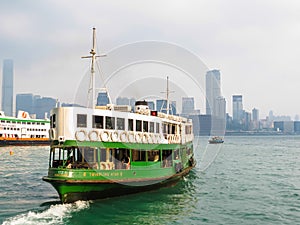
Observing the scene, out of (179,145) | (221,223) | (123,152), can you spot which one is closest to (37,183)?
(123,152)

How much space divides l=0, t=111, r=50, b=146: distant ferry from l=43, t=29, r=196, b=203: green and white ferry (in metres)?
66.8

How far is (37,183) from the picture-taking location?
29672 mm

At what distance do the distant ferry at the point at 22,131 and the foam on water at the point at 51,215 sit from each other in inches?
2722

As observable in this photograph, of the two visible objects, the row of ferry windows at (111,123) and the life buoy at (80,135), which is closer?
the life buoy at (80,135)

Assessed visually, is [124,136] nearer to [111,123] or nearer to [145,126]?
[111,123]

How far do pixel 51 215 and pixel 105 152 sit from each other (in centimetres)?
523

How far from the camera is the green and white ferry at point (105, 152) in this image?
2036 centimetres

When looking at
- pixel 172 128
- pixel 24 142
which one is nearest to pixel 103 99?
pixel 172 128

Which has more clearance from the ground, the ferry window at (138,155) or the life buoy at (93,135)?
the life buoy at (93,135)

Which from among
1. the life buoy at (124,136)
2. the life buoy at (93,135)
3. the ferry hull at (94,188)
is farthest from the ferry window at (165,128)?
the life buoy at (93,135)

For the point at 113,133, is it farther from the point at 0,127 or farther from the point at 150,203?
the point at 0,127

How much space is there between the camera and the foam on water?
17484 mm

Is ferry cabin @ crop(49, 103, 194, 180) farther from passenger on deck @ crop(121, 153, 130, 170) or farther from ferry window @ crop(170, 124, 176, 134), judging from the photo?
ferry window @ crop(170, 124, 176, 134)

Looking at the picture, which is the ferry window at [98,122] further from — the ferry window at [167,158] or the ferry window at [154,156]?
the ferry window at [167,158]
